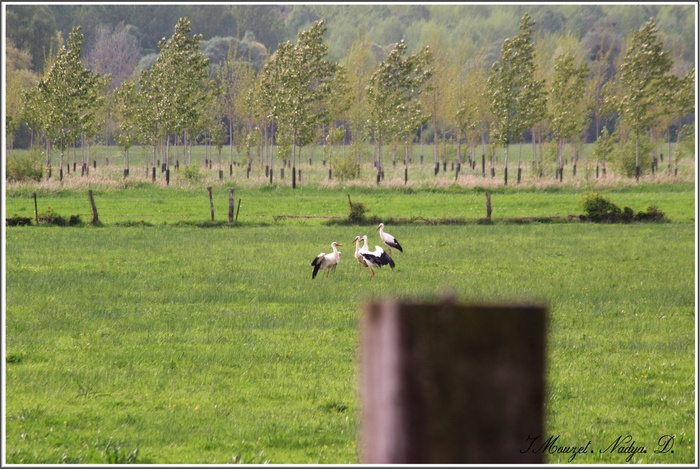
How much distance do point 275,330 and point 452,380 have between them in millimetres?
13905

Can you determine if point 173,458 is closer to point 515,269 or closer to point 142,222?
point 515,269

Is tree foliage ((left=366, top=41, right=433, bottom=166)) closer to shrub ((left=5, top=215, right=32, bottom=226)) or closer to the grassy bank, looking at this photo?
shrub ((left=5, top=215, right=32, bottom=226))

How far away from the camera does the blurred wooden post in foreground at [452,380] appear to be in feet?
5.55

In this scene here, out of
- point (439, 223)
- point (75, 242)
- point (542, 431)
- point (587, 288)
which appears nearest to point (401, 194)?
point (439, 223)

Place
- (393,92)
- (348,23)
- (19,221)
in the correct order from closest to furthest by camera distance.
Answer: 1. (19,221)
2. (393,92)
3. (348,23)

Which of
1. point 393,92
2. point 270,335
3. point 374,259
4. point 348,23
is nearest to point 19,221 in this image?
point 374,259

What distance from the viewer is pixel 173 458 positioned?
8852 millimetres

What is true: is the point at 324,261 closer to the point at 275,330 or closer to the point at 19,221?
the point at 275,330

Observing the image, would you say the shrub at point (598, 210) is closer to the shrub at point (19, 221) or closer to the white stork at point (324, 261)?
the white stork at point (324, 261)

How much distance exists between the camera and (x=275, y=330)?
15500 millimetres

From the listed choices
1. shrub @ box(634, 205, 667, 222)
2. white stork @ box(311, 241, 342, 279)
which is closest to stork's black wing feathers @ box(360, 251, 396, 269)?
white stork @ box(311, 241, 342, 279)

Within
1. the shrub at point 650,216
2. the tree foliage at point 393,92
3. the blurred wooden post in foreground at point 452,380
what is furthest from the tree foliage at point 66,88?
the blurred wooden post in foreground at point 452,380

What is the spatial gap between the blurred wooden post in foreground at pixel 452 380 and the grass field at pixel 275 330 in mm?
4333

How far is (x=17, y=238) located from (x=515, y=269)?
17.0 metres
